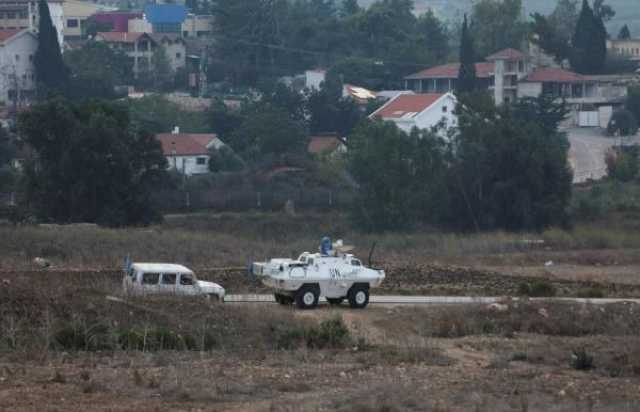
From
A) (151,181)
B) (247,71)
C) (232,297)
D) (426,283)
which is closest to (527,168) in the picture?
(151,181)

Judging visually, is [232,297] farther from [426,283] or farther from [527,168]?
[527,168]

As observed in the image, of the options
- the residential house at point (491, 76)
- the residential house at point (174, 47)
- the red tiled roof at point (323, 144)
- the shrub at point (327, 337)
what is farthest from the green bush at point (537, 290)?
the residential house at point (174, 47)

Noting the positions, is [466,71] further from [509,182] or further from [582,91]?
[509,182]

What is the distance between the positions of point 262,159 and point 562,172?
802 inches

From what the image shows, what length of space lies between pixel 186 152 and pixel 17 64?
2568 centimetres

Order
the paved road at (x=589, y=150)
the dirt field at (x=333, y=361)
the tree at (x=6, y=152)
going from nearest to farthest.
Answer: the dirt field at (x=333, y=361)
the tree at (x=6, y=152)
the paved road at (x=589, y=150)

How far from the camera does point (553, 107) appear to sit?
294 ft

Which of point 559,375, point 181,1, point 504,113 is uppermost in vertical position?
point 181,1

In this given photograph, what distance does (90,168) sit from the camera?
60.4 m

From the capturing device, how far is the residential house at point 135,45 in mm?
117188

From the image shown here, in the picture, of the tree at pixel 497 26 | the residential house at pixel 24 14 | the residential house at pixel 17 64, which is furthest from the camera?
the tree at pixel 497 26

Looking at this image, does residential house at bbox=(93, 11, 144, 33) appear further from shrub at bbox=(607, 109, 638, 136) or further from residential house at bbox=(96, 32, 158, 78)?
shrub at bbox=(607, 109, 638, 136)

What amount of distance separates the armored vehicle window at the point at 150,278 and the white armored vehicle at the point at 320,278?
2133 millimetres

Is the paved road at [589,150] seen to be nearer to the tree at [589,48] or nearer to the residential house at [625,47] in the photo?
the tree at [589,48]
